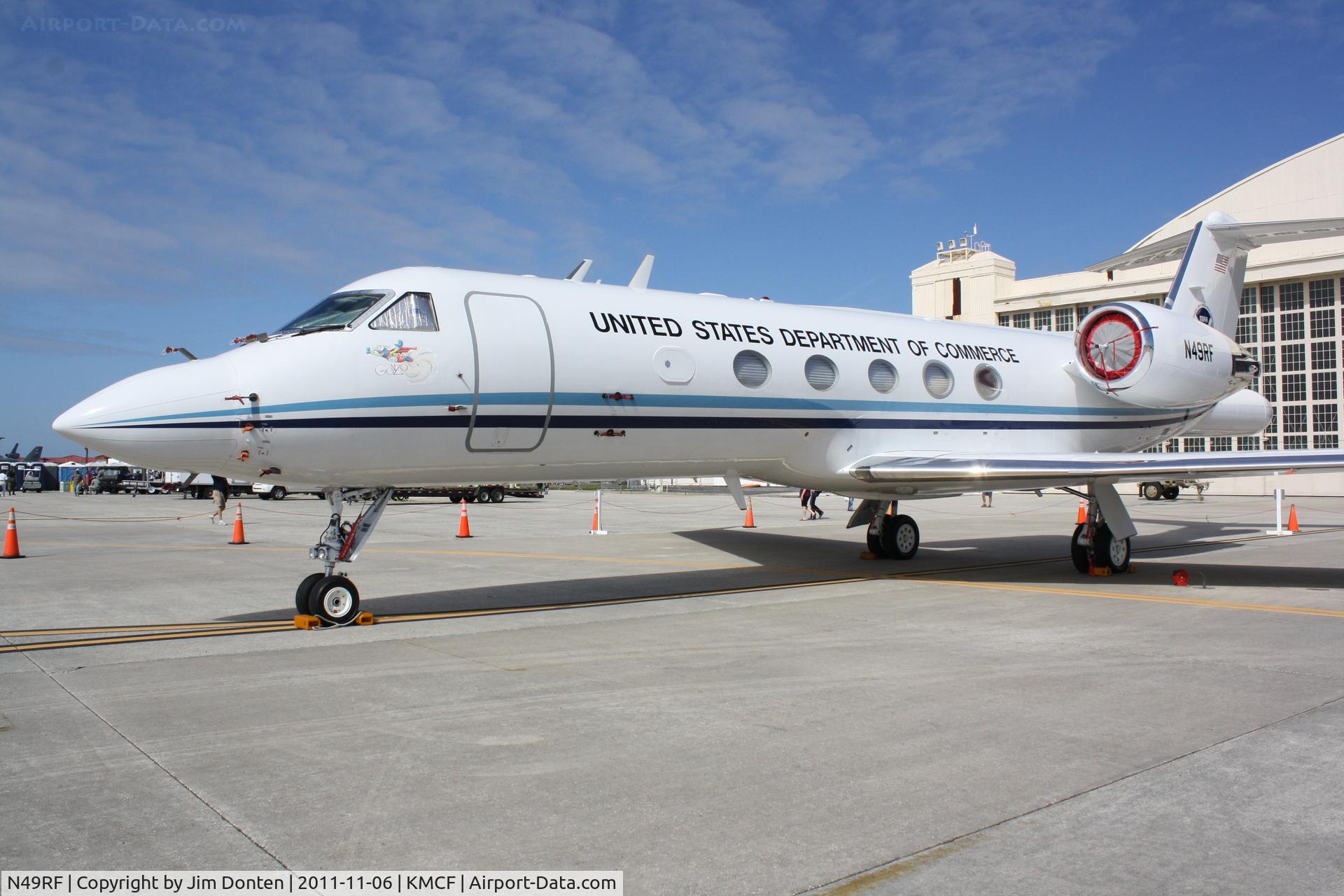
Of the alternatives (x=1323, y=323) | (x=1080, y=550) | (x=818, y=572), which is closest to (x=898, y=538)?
(x=818, y=572)

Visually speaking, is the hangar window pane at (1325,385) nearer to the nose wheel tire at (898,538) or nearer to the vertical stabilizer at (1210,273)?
the vertical stabilizer at (1210,273)

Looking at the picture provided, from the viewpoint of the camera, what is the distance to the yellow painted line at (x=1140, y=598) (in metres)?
9.28

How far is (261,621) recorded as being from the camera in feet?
29.4

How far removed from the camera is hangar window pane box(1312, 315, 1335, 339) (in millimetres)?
43156

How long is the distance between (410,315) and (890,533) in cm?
873

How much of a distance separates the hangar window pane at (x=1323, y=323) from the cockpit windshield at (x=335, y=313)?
4805cm

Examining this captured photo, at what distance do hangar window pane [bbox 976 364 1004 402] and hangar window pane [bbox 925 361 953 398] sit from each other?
2.12 ft

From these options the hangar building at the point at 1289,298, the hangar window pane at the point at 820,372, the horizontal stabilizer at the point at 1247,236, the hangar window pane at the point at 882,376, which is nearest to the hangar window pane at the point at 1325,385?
the hangar building at the point at 1289,298

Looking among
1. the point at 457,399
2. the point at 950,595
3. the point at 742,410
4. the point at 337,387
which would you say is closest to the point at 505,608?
the point at 457,399

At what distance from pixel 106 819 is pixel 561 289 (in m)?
7.18

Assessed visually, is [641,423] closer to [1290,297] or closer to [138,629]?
[138,629]

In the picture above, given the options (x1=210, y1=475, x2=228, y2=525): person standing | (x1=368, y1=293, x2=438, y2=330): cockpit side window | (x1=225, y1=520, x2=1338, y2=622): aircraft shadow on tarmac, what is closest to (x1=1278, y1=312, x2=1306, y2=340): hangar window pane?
(x1=225, y1=520, x2=1338, y2=622): aircraft shadow on tarmac

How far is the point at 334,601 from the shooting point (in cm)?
859

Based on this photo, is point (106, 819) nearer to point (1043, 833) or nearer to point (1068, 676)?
point (1043, 833)
